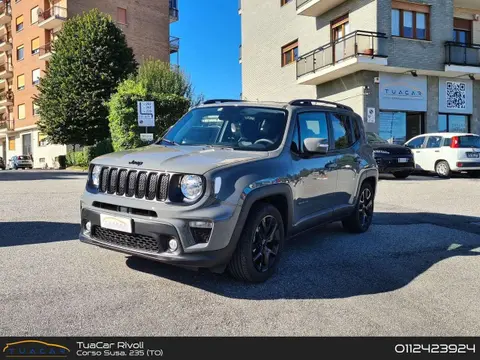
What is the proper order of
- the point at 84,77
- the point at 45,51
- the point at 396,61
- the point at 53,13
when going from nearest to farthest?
the point at 396,61
the point at 84,77
the point at 53,13
the point at 45,51

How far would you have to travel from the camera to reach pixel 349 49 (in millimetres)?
19172

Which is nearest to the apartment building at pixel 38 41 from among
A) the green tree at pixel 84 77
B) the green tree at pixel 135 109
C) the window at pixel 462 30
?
the green tree at pixel 84 77

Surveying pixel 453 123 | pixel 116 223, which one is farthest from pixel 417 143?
pixel 116 223

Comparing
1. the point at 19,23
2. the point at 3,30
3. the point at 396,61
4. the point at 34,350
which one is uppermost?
the point at 3,30

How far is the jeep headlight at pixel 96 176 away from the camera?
4.16 meters

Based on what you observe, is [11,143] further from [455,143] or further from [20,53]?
[455,143]

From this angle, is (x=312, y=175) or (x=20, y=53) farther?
(x=20, y=53)

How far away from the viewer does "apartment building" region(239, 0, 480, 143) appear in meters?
19.3

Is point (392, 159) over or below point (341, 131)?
below

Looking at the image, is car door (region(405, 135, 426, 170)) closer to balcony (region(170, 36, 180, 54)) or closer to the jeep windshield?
the jeep windshield

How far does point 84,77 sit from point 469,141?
2211 cm

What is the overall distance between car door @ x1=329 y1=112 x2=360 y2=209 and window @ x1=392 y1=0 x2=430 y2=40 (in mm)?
15924

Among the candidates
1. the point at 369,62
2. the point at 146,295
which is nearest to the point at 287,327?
the point at 146,295

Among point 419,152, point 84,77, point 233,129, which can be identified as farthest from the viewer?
point 84,77
